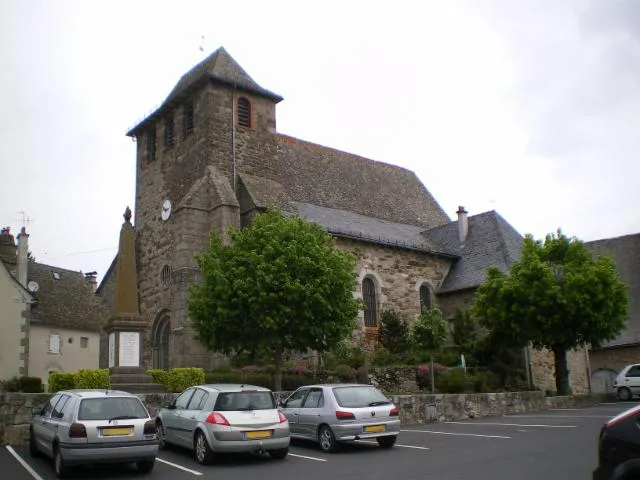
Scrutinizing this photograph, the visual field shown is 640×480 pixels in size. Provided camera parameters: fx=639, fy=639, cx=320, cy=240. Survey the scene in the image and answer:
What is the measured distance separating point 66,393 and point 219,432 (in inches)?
109

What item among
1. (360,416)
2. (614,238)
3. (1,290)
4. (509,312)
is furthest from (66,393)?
(614,238)

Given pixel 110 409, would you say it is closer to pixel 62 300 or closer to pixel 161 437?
pixel 161 437

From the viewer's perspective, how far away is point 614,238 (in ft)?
124

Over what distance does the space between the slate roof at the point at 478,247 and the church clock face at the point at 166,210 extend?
13.8 metres

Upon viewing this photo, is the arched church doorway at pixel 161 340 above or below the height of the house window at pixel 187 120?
below

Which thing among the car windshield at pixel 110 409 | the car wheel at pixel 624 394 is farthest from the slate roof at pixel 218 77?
the car windshield at pixel 110 409

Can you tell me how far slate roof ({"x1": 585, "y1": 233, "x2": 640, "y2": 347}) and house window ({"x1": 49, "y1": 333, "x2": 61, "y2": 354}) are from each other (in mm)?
31711

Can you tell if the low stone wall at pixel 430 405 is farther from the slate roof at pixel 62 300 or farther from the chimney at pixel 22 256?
the slate roof at pixel 62 300

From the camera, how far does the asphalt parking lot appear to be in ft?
31.5

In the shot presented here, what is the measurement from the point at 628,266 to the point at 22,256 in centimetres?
3434

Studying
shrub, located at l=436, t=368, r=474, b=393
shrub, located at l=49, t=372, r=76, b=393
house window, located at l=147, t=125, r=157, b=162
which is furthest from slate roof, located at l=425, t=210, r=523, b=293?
shrub, located at l=49, t=372, r=76, b=393

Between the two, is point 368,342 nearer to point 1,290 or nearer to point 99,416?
point 1,290

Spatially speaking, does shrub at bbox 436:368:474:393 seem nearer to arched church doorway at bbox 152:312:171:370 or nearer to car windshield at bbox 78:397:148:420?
arched church doorway at bbox 152:312:171:370

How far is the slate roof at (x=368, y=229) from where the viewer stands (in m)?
28.7
